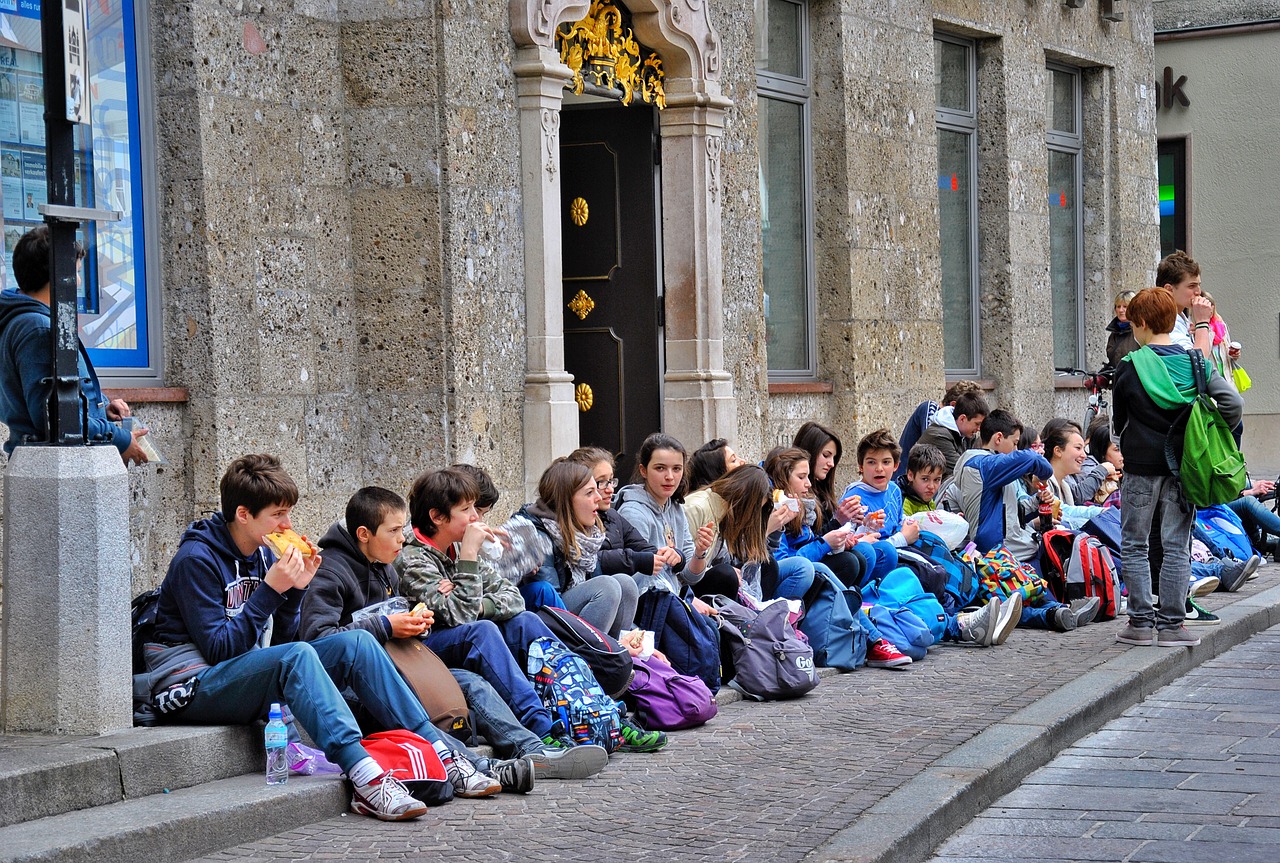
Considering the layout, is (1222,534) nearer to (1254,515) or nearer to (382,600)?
(1254,515)

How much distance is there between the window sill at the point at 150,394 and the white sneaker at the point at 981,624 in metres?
4.24

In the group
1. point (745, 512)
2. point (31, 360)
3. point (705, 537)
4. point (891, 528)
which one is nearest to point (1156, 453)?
point (891, 528)

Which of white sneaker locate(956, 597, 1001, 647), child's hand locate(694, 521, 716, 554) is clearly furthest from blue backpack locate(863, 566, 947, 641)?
child's hand locate(694, 521, 716, 554)

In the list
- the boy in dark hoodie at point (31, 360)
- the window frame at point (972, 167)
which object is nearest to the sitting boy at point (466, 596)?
the boy in dark hoodie at point (31, 360)

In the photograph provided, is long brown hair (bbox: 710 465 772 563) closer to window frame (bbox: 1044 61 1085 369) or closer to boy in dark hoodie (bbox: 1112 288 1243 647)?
boy in dark hoodie (bbox: 1112 288 1243 647)

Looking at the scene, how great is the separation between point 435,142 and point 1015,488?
156 inches

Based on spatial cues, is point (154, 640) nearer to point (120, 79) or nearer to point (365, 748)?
point (365, 748)

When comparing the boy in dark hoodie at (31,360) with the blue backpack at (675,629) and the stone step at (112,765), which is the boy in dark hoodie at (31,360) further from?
the blue backpack at (675,629)

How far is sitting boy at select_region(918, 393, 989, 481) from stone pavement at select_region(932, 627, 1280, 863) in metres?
3.18

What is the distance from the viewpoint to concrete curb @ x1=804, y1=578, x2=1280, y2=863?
548 centimetres

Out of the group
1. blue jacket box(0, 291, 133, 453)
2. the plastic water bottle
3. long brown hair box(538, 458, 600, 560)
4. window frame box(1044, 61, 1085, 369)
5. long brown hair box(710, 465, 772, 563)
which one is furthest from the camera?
window frame box(1044, 61, 1085, 369)

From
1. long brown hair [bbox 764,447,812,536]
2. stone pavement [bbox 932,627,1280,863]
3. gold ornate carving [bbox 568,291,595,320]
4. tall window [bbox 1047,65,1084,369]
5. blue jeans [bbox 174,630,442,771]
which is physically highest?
tall window [bbox 1047,65,1084,369]

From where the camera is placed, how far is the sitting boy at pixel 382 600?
6.31m

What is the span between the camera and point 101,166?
8.62 m
